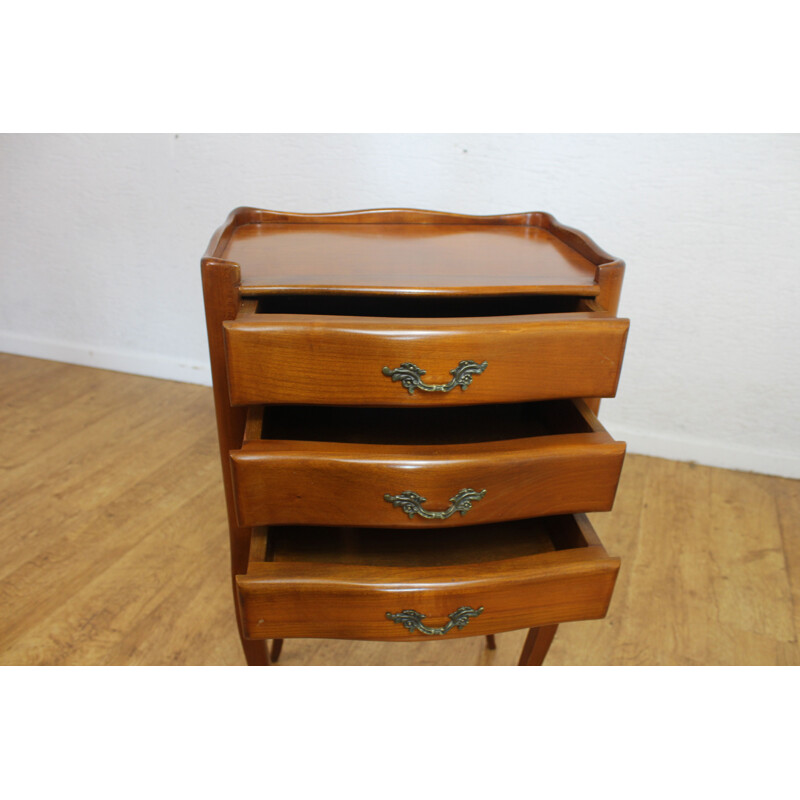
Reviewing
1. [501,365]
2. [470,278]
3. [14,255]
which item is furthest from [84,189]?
[501,365]

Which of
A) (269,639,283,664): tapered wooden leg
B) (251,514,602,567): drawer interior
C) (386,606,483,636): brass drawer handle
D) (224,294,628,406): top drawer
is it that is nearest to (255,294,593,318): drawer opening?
(224,294,628,406): top drawer

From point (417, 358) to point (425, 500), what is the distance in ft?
0.55

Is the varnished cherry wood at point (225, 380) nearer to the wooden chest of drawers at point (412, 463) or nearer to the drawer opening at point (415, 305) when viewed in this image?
the wooden chest of drawers at point (412, 463)

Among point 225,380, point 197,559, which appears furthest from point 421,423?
point 197,559

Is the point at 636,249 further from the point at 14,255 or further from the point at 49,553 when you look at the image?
the point at 14,255

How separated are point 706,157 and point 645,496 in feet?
2.69

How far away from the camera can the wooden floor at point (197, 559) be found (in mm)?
1237

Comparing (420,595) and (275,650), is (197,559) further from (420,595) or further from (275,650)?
(420,595)

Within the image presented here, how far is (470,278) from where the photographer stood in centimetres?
92

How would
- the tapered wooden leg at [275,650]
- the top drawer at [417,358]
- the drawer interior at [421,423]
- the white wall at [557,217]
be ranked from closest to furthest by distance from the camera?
the top drawer at [417,358] → the drawer interior at [421,423] → the tapered wooden leg at [275,650] → the white wall at [557,217]

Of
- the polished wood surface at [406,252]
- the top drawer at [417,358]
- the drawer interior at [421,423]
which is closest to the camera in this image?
the top drawer at [417,358]

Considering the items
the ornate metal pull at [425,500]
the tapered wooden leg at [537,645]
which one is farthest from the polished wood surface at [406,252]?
the tapered wooden leg at [537,645]

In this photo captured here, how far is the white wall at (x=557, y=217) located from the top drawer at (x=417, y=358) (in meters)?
0.97

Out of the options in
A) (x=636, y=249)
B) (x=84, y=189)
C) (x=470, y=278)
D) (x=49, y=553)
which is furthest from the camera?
(x=84, y=189)
